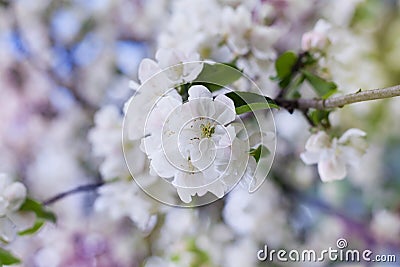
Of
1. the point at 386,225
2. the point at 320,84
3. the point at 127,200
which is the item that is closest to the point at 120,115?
the point at 127,200

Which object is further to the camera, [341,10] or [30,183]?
[30,183]

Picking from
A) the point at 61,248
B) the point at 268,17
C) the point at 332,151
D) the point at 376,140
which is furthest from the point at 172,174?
the point at 376,140

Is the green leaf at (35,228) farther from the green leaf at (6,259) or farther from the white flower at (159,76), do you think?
the white flower at (159,76)

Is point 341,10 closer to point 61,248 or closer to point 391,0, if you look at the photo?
point 391,0

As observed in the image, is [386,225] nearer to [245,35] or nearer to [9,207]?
[245,35]

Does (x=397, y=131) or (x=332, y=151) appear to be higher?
(x=332, y=151)
